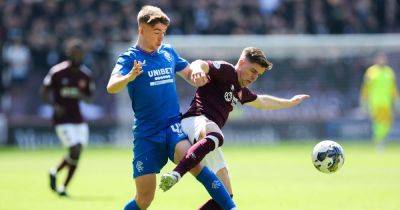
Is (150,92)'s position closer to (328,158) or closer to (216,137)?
(216,137)

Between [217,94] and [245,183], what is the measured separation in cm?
781

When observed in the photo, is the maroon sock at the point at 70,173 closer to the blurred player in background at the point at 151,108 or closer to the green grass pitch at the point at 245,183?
the green grass pitch at the point at 245,183

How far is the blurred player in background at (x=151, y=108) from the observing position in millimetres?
9570

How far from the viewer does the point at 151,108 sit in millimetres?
9695

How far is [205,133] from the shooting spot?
9461 millimetres

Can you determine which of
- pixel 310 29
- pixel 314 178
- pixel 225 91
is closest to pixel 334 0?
pixel 310 29

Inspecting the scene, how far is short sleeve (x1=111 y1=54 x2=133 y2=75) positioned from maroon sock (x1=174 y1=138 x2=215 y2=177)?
1.13m

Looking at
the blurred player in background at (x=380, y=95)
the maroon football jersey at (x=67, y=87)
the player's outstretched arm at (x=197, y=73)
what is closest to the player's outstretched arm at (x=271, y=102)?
the player's outstretched arm at (x=197, y=73)

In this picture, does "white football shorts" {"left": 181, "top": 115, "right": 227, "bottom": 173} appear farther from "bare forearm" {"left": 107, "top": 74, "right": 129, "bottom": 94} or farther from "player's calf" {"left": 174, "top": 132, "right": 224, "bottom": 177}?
"bare forearm" {"left": 107, "top": 74, "right": 129, "bottom": 94}

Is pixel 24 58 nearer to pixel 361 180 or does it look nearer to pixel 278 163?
pixel 278 163

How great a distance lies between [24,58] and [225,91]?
20090mm

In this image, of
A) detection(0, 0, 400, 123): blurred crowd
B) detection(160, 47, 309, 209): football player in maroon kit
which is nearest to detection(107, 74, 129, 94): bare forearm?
detection(160, 47, 309, 209): football player in maroon kit

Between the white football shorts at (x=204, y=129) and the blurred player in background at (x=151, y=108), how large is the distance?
0.28 feet

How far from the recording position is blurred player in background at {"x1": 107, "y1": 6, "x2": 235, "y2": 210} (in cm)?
957
